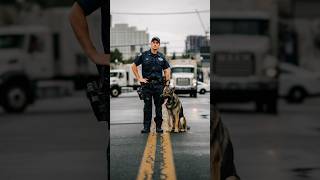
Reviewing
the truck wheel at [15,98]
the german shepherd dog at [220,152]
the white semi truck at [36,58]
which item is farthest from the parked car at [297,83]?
the truck wheel at [15,98]

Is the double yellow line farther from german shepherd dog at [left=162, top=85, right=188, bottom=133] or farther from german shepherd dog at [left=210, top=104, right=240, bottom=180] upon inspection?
german shepherd dog at [left=210, top=104, right=240, bottom=180]

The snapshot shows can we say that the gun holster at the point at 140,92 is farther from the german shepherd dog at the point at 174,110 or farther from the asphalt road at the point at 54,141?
the asphalt road at the point at 54,141

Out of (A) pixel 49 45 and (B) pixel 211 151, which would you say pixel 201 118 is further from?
(A) pixel 49 45

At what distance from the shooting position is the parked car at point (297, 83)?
161 inches

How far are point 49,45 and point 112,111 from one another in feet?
1.73

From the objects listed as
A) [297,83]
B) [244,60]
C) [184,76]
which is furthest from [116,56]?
[297,83]

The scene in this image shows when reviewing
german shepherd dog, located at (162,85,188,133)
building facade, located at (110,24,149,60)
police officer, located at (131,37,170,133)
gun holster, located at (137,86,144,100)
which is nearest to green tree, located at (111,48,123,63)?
Answer: building facade, located at (110,24,149,60)

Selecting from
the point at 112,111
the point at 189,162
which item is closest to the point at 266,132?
the point at 189,162

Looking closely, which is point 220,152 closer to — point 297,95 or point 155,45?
point 297,95

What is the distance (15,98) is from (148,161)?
0.85 m

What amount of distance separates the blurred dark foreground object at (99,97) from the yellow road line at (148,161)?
0.30 meters

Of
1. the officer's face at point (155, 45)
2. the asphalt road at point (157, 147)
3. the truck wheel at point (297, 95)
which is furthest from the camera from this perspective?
the officer's face at point (155, 45)

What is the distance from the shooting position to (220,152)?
4203mm

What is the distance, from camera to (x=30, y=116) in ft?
13.7
